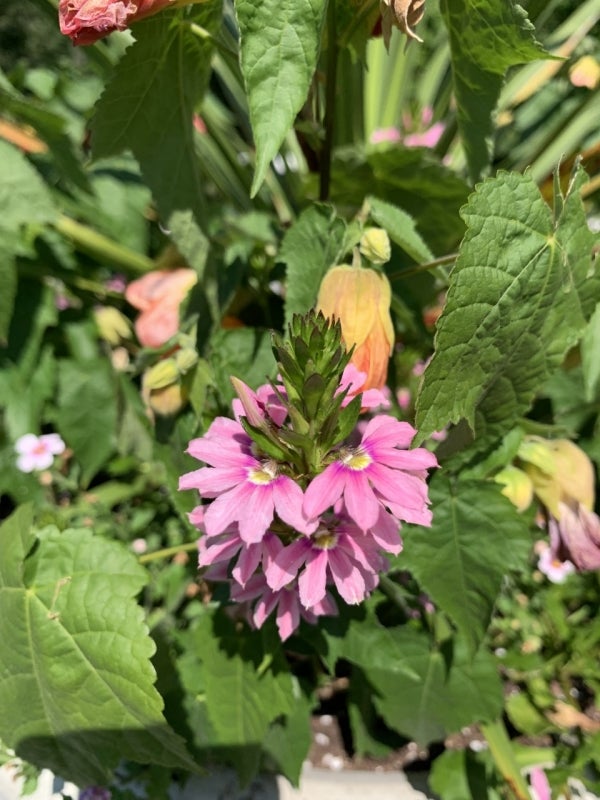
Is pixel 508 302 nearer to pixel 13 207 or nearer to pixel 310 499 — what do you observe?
pixel 310 499

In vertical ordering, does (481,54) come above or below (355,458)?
above

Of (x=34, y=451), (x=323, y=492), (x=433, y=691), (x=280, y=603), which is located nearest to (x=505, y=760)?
(x=433, y=691)

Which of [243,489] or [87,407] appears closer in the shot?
[243,489]

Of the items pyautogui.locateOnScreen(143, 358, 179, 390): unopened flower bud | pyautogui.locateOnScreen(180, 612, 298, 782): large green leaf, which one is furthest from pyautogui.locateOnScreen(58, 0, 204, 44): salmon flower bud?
pyautogui.locateOnScreen(180, 612, 298, 782): large green leaf

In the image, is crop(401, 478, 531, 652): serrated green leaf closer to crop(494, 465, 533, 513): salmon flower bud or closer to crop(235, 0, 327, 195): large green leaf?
crop(494, 465, 533, 513): salmon flower bud

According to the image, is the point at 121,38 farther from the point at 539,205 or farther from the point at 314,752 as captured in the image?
the point at 314,752

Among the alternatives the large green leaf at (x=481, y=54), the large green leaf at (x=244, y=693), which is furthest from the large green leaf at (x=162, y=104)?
the large green leaf at (x=244, y=693)

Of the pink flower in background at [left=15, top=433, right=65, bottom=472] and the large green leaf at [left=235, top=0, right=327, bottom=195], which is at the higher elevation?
the large green leaf at [left=235, top=0, right=327, bottom=195]
